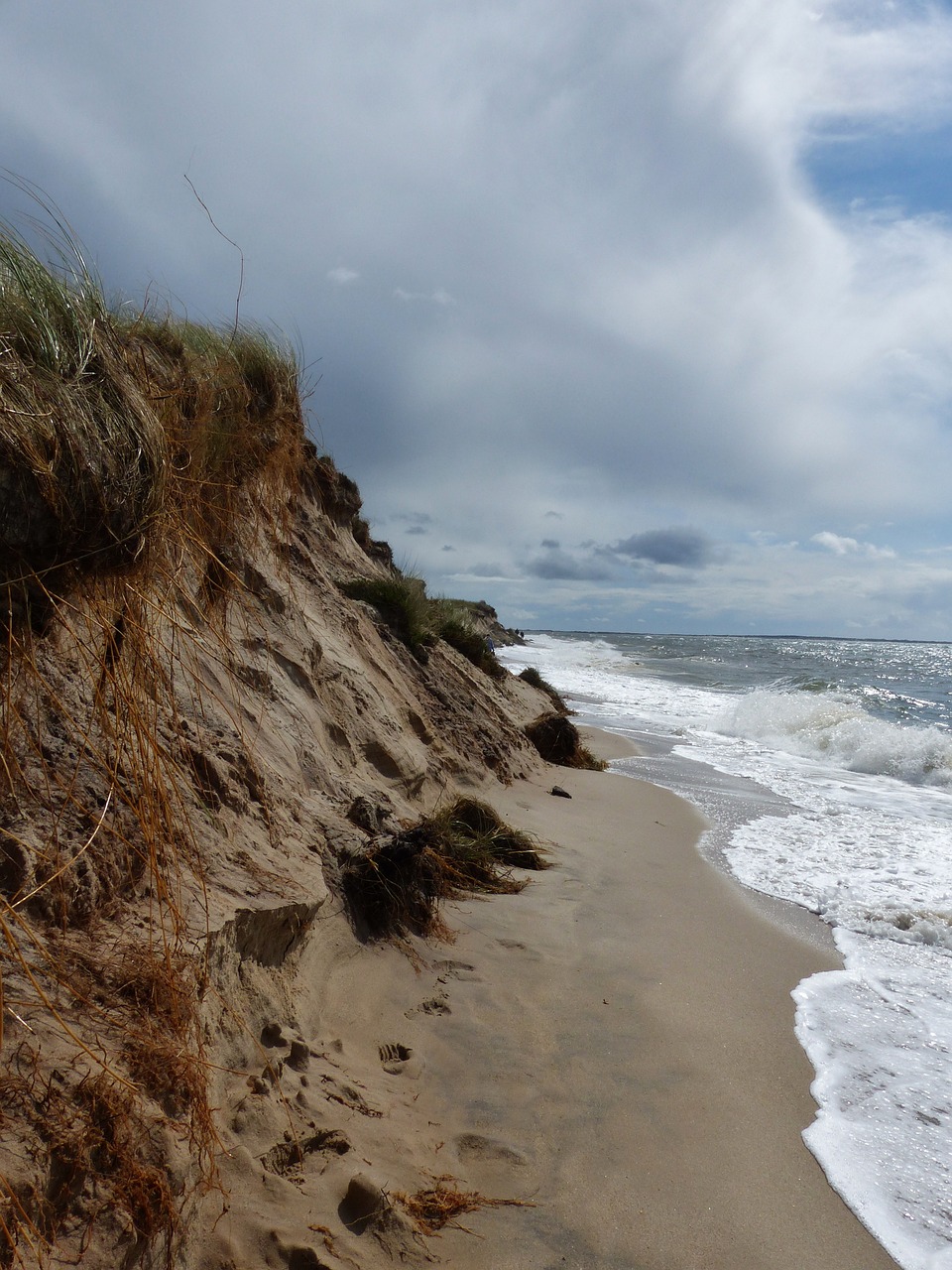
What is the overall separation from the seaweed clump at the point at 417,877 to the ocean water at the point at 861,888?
7.00 ft

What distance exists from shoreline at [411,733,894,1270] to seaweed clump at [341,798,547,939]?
0.75 feet

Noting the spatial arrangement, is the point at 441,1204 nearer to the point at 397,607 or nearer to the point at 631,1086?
the point at 631,1086

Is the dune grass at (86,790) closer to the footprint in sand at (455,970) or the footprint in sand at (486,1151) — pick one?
the footprint in sand at (486,1151)

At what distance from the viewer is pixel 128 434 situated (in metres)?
2.37

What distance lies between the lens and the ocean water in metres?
3.16

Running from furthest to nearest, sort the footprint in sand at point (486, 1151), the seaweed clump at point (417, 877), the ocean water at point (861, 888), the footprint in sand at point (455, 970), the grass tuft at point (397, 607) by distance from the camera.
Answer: the grass tuft at point (397, 607), the seaweed clump at point (417, 877), the footprint in sand at point (455, 970), the ocean water at point (861, 888), the footprint in sand at point (486, 1151)

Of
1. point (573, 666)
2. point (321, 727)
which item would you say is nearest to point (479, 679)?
point (321, 727)

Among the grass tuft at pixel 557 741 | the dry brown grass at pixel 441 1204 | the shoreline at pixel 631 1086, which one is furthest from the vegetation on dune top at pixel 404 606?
the dry brown grass at pixel 441 1204

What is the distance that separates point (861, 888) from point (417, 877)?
13.7 feet

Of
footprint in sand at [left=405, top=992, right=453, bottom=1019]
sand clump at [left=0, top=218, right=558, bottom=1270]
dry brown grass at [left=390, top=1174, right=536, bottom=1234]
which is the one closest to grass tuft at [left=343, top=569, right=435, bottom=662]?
sand clump at [left=0, top=218, right=558, bottom=1270]

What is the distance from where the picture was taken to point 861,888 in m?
6.53

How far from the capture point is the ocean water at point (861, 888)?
3.16 meters

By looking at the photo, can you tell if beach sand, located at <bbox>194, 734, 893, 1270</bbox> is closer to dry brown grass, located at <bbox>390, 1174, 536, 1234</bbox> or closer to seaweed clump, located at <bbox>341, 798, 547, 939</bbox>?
dry brown grass, located at <bbox>390, 1174, 536, 1234</bbox>

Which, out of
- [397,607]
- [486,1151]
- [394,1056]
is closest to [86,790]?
[394,1056]
